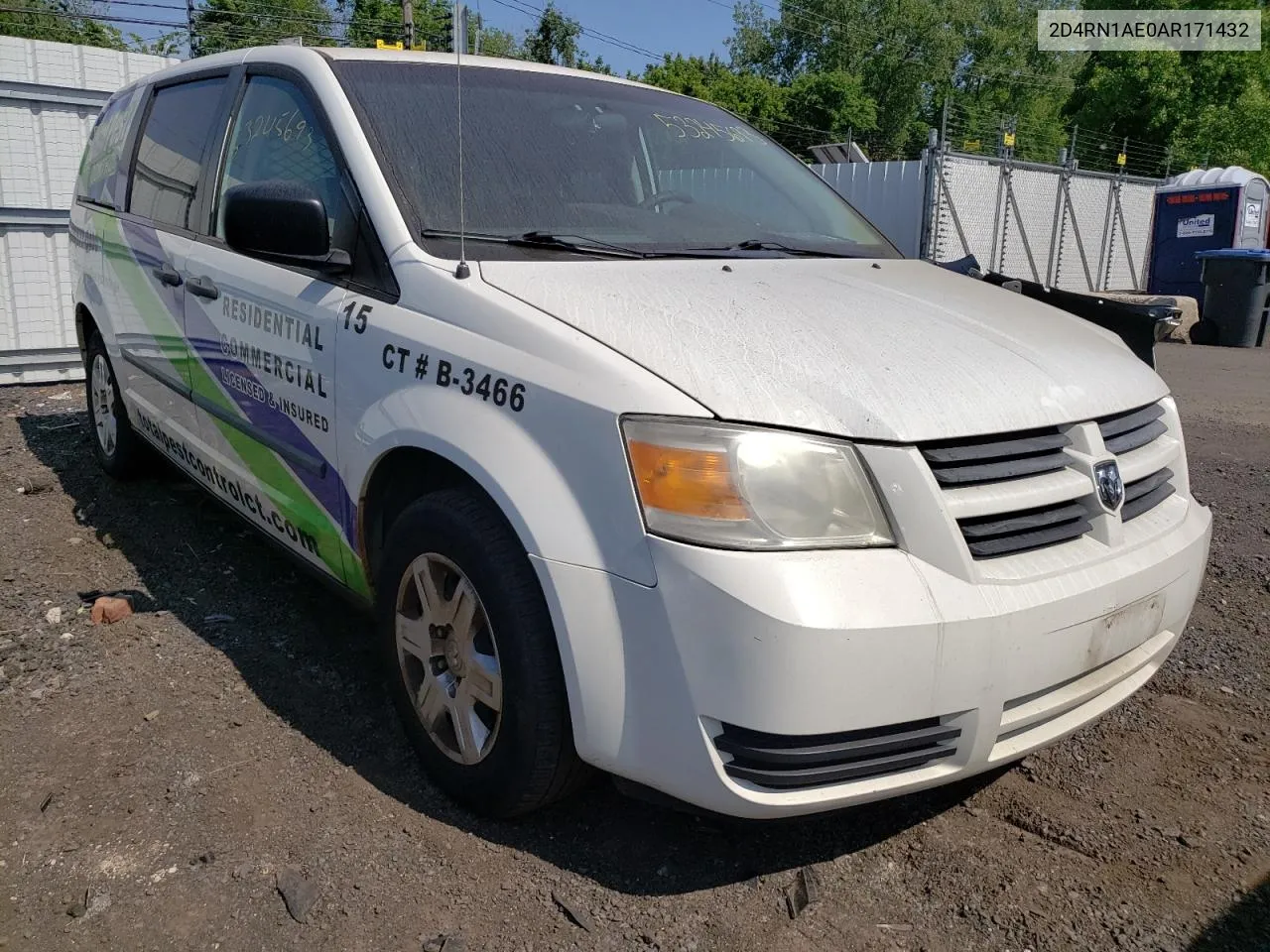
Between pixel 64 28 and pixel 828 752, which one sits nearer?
pixel 828 752

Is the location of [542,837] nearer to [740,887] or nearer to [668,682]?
[740,887]

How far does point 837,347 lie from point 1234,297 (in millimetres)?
13137

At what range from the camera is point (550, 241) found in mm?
2600

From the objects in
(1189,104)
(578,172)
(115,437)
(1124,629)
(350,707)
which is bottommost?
(350,707)

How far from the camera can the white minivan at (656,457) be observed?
1.89 meters

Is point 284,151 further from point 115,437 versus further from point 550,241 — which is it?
point 115,437

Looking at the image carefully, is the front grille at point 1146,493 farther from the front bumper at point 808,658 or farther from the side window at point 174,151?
the side window at point 174,151

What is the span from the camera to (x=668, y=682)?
1.89 meters

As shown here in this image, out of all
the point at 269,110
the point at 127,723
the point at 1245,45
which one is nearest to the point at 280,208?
the point at 269,110

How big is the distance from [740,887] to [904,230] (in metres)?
15.7

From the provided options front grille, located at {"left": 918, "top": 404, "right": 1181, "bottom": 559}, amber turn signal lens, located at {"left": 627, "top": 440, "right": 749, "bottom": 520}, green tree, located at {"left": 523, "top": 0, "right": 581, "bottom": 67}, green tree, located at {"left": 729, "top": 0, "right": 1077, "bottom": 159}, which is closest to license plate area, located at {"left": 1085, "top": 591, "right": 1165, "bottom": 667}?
front grille, located at {"left": 918, "top": 404, "right": 1181, "bottom": 559}

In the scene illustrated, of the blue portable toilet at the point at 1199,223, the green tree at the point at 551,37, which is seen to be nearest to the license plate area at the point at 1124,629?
the blue portable toilet at the point at 1199,223

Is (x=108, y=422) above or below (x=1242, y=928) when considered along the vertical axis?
above

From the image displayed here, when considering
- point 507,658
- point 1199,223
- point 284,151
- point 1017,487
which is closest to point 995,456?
point 1017,487
